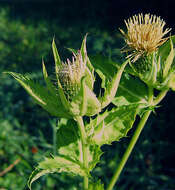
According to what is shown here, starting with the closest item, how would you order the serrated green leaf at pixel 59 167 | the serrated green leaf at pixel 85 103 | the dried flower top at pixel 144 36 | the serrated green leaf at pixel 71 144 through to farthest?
the serrated green leaf at pixel 85 103, the serrated green leaf at pixel 59 167, the dried flower top at pixel 144 36, the serrated green leaf at pixel 71 144

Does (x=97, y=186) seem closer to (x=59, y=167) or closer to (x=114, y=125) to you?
(x=59, y=167)

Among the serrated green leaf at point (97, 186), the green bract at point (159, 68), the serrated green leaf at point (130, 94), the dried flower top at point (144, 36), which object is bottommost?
the serrated green leaf at point (97, 186)

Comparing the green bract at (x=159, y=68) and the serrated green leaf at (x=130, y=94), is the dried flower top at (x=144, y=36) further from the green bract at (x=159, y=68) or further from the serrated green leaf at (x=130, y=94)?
the serrated green leaf at (x=130, y=94)

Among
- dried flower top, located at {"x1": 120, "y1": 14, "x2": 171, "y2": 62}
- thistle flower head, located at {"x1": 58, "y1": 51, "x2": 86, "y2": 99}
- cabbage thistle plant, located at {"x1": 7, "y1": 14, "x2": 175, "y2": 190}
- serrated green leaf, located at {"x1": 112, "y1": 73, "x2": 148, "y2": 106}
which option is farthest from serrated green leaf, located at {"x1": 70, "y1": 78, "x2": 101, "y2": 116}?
dried flower top, located at {"x1": 120, "y1": 14, "x2": 171, "y2": 62}

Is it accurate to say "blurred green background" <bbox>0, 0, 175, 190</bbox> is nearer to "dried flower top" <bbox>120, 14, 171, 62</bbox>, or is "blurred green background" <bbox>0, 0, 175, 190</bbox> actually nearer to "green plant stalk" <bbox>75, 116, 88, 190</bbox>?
"dried flower top" <bbox>120, 14, 171, 62</bbox>

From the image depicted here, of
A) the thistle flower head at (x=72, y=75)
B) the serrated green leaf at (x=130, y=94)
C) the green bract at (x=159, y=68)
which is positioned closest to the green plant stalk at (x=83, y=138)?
the thistle flower head at (x=72, y=75)

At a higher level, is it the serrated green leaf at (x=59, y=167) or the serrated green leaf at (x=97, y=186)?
the serrated green leaf at (x=59, y=167)
